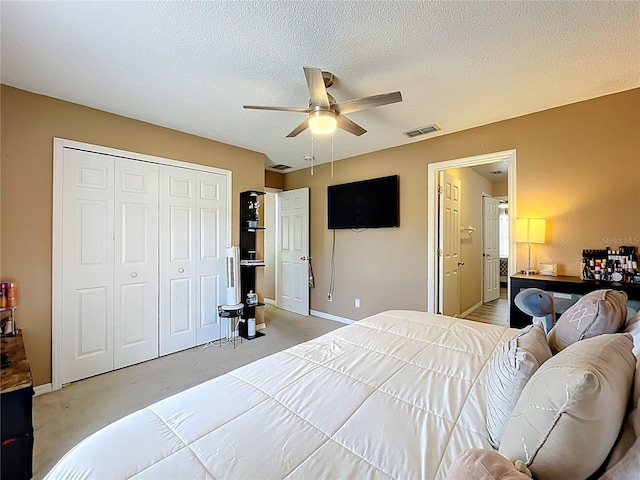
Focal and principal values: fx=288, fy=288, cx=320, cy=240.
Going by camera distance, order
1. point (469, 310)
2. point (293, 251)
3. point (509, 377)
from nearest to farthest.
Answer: point (509, 377) → point (469, 310) → point (293, 251)

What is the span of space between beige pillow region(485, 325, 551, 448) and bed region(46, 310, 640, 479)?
61mm

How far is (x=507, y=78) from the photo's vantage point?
87.9 inches

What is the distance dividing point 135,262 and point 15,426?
5.55 ft

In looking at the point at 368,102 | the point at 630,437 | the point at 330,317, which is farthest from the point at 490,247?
the point at 630,437

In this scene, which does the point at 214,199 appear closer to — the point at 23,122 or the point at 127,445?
the point at 23,122

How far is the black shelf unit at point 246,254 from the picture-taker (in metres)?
3.79

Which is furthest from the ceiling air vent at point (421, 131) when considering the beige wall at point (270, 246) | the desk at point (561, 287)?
the beige wall at point (270, 246)

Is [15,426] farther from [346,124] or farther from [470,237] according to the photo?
[470,237]

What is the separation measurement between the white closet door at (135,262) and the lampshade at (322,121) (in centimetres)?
197

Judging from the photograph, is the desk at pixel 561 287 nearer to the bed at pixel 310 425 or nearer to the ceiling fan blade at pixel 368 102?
the bed at pixel 310 425

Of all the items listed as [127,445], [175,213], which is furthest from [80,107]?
[127,445]

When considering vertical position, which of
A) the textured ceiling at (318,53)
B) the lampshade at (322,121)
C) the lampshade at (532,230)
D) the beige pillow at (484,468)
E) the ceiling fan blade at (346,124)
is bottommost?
the beige pillow at (484,468)

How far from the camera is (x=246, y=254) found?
400 centimetres

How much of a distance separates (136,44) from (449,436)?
8.62 ft
